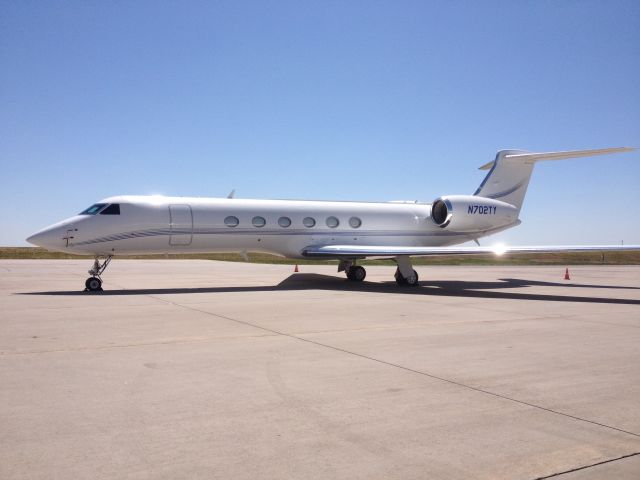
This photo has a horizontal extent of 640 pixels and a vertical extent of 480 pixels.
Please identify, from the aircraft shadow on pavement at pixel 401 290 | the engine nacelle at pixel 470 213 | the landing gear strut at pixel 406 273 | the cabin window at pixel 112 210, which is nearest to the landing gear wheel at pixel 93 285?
the aircraft shadow on pavement at pixel 401 290

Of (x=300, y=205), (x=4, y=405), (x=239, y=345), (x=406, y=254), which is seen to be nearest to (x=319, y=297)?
(x=406, y=254)

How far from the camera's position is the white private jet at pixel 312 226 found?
15.3 meters

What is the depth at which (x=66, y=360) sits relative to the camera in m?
6.46

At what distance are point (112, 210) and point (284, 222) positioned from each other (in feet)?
17.1

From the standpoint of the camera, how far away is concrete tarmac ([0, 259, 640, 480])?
360cm

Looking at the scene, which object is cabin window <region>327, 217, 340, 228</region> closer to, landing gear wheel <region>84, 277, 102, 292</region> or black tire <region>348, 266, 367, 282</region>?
black tire <region>348, 266, 367, 282</region>

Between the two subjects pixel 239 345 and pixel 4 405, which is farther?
pixel 239 345

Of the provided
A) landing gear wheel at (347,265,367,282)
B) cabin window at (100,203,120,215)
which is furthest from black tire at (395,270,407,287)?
cabin window at (100,203,120,215)

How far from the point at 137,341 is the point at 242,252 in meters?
10.0

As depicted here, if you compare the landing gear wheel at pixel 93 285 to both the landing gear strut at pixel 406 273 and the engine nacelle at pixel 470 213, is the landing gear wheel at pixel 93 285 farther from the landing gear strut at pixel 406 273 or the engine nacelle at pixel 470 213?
the engine nacelle at pixel 470 213

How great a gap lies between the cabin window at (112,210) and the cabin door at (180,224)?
143 centimetres

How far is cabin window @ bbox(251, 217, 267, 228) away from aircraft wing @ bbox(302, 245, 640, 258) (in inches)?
65.1

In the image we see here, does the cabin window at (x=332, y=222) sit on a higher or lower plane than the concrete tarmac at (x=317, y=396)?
higher

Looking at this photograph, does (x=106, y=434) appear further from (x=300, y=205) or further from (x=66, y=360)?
(x=300, y=205)
